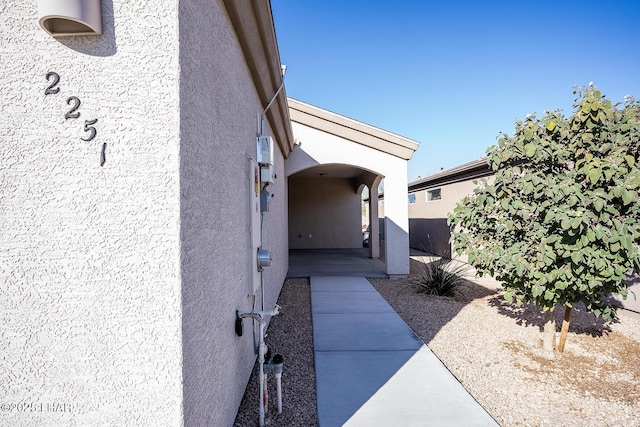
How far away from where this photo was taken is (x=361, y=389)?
3.44 meters

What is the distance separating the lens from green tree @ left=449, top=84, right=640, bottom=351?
3.26 meters

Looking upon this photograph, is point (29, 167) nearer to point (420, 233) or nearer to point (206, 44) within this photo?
point (206, 44)

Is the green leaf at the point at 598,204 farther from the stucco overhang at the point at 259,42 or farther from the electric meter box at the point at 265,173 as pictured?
the stucco overhang at the point at 259,42

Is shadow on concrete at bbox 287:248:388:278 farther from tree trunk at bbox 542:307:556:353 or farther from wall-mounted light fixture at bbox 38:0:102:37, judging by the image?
wall-mounted light fixture at bbox 38:0:102:37

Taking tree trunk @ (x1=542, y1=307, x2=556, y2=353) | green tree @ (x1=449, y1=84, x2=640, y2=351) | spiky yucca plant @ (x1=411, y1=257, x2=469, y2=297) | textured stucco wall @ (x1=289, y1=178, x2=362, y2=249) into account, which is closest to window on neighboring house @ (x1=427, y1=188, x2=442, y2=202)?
textured stucco wall @ (x1=289, y1=178, x2=362, y2=249)

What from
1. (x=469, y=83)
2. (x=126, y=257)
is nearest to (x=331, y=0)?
(x=469, y=83)

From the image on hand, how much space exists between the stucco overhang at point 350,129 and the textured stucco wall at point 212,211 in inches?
206

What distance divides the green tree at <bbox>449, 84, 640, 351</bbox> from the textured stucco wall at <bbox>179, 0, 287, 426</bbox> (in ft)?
10.2

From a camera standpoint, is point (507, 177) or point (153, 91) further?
point (507, 177)

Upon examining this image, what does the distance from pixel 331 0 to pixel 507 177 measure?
721 cm

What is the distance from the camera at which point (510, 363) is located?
13.4 ft

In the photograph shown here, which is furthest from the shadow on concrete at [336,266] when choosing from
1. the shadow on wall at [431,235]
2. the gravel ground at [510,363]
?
the shadow on wall at [431,235]

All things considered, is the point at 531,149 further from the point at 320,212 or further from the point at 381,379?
the point at 320,212

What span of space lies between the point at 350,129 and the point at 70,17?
7.56 m
